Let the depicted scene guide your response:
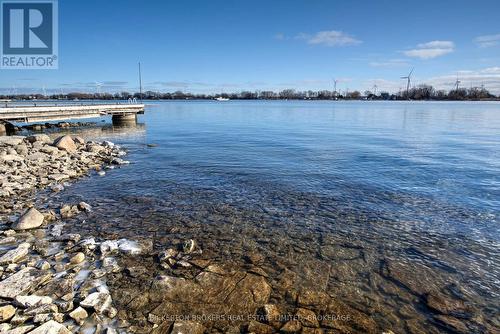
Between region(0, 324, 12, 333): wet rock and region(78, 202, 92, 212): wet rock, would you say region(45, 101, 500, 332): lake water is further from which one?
region(0, 324, 12, 333): wet rock

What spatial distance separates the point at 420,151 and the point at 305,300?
66.9 feet

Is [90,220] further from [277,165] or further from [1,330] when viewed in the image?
[277,165]

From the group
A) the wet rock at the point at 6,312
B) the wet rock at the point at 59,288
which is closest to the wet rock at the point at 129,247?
the wet rock at the point at 59,288

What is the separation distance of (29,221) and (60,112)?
109 ft

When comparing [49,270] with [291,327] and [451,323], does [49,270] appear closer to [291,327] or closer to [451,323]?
[291,327]

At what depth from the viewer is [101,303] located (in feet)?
16.4

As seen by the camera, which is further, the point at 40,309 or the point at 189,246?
the point at 189,246

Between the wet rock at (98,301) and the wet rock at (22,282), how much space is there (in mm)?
1159

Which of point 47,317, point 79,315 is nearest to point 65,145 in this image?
point 47,317

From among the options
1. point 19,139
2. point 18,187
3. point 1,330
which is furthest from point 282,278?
point 19,139

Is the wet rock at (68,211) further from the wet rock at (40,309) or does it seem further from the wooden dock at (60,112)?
the wooden dock at (60,112)

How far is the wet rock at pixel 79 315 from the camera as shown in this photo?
15.0 feet

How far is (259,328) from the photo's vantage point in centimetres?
471

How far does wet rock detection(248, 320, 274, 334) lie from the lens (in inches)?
183
